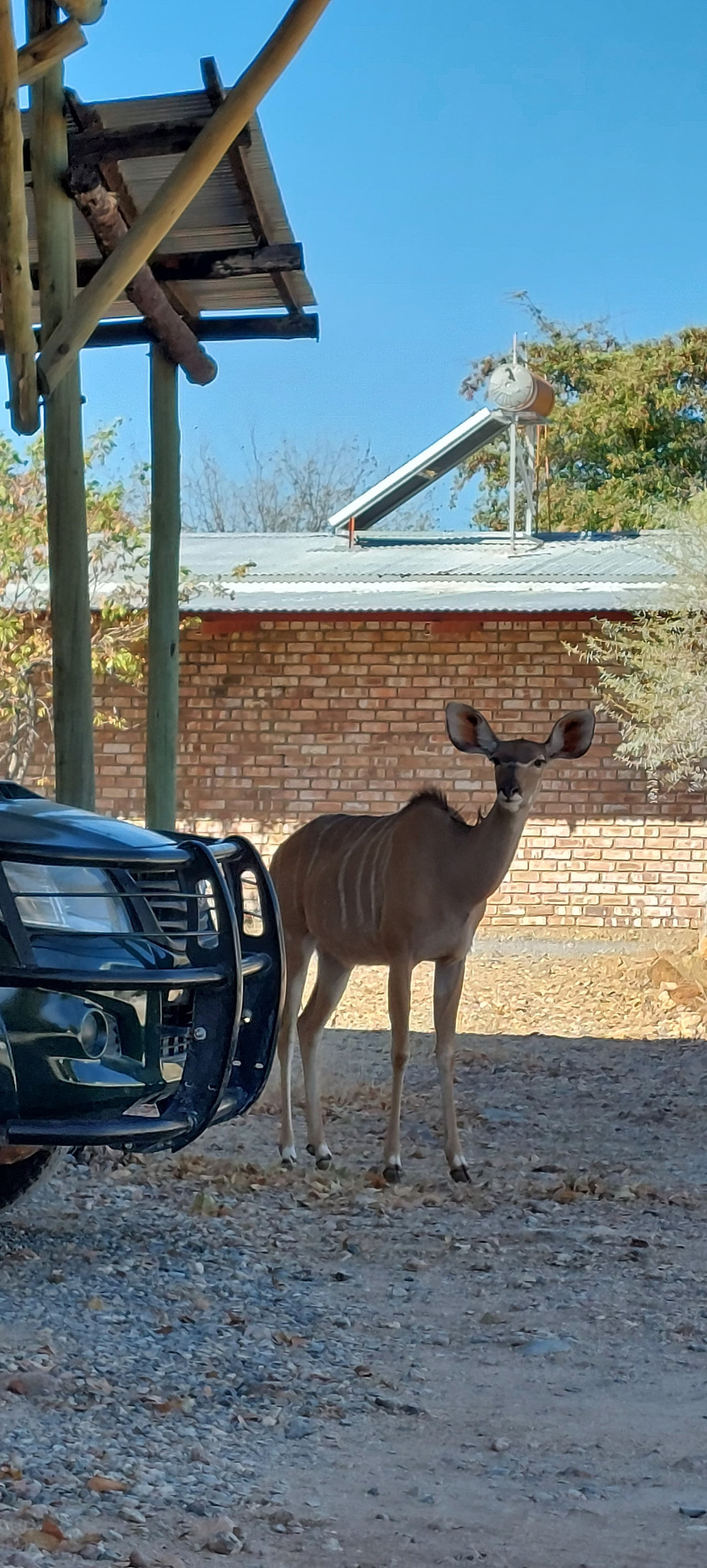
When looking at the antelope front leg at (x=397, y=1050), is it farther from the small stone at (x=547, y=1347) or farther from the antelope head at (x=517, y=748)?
the small stone at (x=547, y=1347)

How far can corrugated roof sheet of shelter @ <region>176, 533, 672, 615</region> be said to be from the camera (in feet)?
54.8

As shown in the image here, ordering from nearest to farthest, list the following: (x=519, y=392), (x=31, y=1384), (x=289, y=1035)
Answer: (x=31, y=1384) → (x=289, y=1035) → (x=519, y=392)

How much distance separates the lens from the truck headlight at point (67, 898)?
462 cm

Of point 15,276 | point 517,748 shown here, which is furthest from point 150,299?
point 517,748

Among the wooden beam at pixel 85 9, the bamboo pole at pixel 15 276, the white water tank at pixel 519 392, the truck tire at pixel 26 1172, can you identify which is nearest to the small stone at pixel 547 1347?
the truck tire at pixel 26 1172

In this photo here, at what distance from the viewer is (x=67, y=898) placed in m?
4.70

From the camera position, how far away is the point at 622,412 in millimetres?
34125

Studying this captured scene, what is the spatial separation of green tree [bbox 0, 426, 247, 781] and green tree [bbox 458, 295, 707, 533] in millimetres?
16459

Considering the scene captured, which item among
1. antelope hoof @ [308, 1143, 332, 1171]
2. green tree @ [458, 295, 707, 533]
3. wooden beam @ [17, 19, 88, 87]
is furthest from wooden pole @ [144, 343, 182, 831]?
green tree @ [458, 295, 707, 533]

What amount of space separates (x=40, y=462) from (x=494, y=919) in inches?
272

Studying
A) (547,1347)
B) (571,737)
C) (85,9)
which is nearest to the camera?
(547,1347)

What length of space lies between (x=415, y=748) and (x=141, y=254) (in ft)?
37.5

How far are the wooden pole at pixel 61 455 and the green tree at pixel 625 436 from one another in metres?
26.0

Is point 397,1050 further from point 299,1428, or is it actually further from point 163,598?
point 299,1428
